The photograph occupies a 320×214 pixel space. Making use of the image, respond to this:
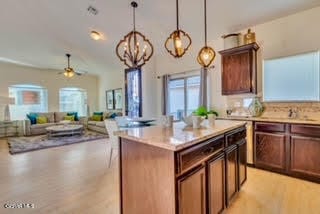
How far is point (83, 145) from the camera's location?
5488mm

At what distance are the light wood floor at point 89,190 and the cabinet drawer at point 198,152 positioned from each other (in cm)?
87

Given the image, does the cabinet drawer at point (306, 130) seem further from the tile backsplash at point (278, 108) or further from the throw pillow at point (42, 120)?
the throw pillow at point (42, 120)

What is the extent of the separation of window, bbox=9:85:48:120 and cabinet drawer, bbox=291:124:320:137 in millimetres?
8655

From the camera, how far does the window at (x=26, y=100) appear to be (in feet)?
24.1

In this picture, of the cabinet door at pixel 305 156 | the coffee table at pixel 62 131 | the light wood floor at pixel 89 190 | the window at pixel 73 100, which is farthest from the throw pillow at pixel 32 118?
the cabinet door at pixel 305 156

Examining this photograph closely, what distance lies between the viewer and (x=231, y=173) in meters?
2.11

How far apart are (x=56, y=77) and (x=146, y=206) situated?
8.29 meters

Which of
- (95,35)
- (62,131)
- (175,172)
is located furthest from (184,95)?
(62,131)

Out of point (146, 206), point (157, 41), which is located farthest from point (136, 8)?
point (146, 206)

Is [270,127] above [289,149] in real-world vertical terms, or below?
above

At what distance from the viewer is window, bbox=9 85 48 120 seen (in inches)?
289

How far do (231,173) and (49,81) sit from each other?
27.3ft

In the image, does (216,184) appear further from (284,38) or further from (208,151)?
(284,38)

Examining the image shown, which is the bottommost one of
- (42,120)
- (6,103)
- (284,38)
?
(42,120)
